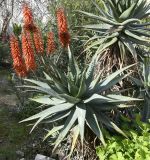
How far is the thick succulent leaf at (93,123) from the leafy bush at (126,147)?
7.4 inches

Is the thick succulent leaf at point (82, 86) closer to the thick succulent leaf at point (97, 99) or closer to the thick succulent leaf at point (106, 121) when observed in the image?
the thick succulent leaf at point (97, 99)

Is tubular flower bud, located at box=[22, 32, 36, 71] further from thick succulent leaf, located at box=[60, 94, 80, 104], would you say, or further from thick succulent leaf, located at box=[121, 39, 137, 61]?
thick succulent leaf, located at box=[60, 94, 80, 104]

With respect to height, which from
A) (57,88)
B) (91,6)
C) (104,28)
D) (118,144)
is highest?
(91,6)

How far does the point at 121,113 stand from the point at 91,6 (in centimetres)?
573

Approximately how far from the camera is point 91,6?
1005cm

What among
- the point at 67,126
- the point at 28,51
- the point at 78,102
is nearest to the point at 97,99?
the point at 78,102

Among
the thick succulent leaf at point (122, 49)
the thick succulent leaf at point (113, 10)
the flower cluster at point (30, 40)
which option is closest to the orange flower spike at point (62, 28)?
the flower cluster at point (30, 40)

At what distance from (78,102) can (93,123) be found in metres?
0.29

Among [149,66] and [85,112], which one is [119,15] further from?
[85,112]

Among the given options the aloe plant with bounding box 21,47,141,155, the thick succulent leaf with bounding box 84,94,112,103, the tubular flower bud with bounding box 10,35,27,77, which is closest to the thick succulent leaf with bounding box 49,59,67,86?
the aloe plant with bounding box 21,47,141,155

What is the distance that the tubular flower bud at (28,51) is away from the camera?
17.9ft

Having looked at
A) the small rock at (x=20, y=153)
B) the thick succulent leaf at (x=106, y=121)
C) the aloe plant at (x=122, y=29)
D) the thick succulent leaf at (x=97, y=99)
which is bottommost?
the small rock at (x=20, y=153)

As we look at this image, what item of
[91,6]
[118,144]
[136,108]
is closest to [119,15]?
[136,108]

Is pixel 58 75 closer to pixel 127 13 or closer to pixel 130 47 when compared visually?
pixel 130 47
